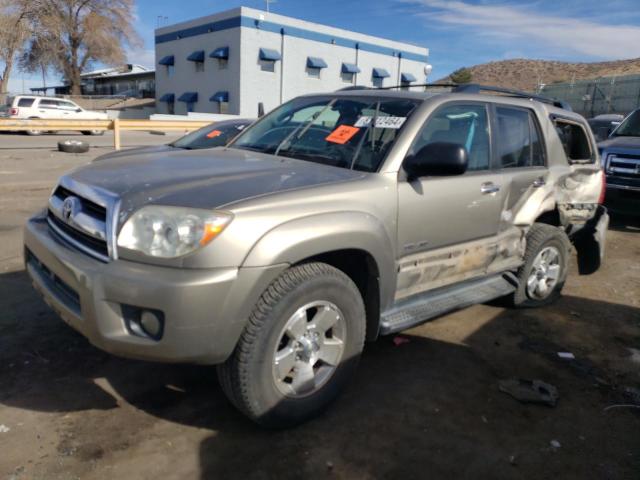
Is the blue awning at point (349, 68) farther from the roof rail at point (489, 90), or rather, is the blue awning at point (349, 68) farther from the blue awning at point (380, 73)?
the roof rail at point (489, 90)

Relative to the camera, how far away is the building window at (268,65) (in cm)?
3644

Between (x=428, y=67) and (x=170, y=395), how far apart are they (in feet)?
74.0

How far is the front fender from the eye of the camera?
260cm

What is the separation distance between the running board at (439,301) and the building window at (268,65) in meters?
34.5

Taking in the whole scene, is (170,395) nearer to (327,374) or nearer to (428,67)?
(327,374)

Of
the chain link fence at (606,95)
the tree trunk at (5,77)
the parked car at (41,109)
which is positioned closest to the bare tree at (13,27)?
the tree trunk at (5,77)

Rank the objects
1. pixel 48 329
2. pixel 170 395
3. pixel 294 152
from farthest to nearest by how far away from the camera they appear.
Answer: pixel 48 329 < pixel 294 152 < pixel 170 395

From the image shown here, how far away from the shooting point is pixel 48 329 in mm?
4023

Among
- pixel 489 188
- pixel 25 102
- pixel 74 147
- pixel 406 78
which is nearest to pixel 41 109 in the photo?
pixel 25 102

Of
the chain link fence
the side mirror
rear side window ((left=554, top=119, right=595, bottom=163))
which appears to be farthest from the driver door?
the chain link fence

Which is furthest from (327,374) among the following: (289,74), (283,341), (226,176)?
(289,74)

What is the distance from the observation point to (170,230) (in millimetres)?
2527

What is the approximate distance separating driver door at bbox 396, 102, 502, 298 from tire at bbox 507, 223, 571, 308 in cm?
71

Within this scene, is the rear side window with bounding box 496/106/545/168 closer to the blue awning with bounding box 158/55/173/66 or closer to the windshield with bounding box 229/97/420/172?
the windshield with bounding box 229/97/420/172
